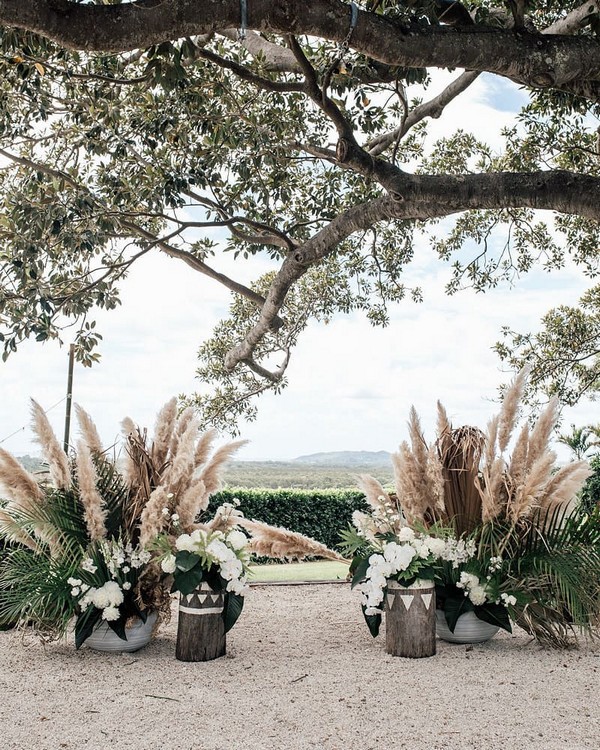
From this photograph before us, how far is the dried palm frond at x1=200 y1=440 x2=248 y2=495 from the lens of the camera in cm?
394

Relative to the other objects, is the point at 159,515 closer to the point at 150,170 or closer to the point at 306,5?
the point at 306,5

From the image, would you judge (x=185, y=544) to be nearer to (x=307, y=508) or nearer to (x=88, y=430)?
(x=88, y=430)

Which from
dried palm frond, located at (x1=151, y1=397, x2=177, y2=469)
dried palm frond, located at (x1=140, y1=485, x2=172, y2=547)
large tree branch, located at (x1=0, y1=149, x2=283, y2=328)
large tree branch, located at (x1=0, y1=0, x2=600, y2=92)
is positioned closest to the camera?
large tree branch, located at (x1=0, y1=0, x2=600, y2=92)

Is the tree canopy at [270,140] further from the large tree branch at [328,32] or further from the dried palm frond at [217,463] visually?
the dried palm frond at [217,463]

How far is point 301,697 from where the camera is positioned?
3182 millimetres

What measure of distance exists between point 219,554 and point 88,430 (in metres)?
1.15

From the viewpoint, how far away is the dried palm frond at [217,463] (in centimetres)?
394

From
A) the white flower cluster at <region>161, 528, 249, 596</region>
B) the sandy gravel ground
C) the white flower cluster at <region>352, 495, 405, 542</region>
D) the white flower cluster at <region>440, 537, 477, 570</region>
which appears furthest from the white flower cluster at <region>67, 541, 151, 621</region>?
the white flower cluster at <region>440, 537, 477, 570</region>

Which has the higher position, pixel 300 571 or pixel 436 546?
pixel 436 546

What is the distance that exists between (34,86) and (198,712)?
418cm

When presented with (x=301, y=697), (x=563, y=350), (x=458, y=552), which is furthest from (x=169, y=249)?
(x=563, y=350)

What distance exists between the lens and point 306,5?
327cm

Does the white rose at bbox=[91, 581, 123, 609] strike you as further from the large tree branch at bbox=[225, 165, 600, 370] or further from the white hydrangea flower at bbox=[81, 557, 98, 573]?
the large tree branch at bbox=[225, 165, 600, 370]

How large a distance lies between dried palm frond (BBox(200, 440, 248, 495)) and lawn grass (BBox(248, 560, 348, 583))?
409 centimetres
